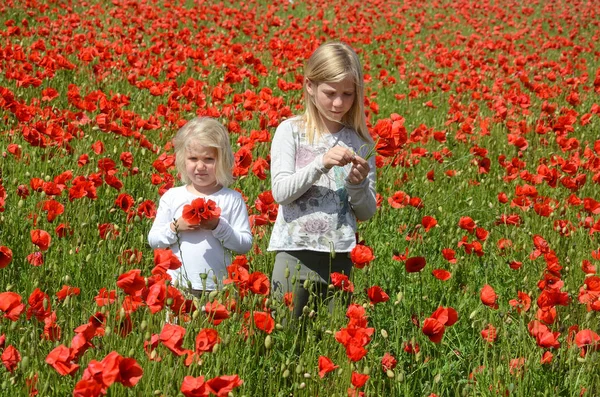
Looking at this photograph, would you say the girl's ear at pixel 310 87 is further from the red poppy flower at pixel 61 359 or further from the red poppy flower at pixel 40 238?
the red poppy flower at pixel 61 359

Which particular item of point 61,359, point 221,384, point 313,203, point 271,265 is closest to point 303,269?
point 313,203

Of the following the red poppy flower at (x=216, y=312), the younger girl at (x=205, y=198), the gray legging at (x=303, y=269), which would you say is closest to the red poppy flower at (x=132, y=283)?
the red poppy flower at (x=216, y=312)

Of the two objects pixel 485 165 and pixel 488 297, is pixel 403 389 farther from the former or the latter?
pixel 485 165

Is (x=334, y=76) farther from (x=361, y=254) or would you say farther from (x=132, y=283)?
(x=132, y=283)

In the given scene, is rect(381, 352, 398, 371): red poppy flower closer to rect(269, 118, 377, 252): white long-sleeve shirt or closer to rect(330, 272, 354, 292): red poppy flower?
rect(330, 272, 354, 292): red poppy flower

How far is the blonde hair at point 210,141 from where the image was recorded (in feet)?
10.3

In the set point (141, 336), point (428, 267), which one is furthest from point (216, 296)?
point (428, 267)

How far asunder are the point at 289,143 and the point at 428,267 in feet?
3.93

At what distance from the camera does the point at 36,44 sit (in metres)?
6.29

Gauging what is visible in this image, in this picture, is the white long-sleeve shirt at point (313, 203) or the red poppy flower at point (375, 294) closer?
the red poppy flower at point (375, 294)

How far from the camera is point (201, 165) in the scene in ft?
10.3

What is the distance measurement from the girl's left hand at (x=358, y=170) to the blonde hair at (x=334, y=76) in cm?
38

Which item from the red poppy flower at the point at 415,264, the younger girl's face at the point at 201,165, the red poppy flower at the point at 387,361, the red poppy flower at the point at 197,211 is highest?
the younger girl's face at the point at 201,165

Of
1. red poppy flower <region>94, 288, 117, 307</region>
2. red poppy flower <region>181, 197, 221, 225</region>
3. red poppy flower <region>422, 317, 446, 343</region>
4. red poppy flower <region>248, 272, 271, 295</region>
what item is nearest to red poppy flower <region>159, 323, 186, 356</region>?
red poppy flower <region>94, 288, 117, 307</region>
